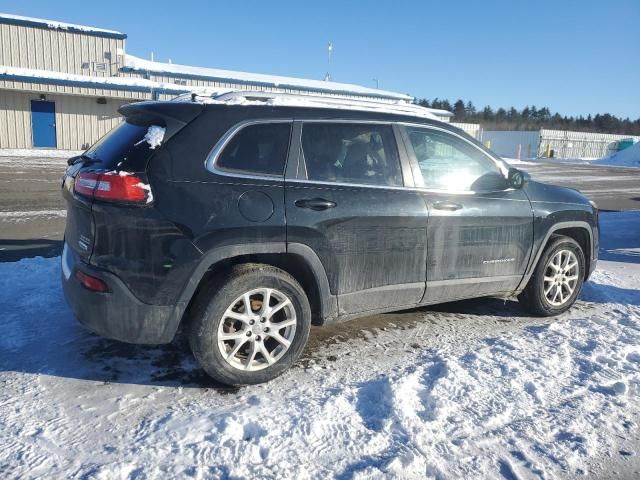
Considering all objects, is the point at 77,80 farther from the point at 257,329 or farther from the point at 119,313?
the point at 257,329

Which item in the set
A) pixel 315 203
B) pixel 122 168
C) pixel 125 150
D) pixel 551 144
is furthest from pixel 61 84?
pixel 551 144

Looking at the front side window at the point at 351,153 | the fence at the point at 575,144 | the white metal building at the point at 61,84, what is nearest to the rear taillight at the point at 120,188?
the front side window at the point at 351,153

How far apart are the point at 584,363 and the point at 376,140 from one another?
7.39 ft

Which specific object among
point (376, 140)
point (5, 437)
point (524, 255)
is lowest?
point (5, 437)

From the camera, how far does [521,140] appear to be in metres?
50.5

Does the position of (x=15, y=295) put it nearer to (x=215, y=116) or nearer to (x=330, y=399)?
(x=215, y=116)

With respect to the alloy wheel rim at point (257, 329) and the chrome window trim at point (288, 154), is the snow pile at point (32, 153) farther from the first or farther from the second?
the alloy wheel rim at point (257, 329)

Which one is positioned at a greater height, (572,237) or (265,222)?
(265,222)

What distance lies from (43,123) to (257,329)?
2775cm

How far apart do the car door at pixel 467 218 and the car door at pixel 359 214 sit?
0.14 meters

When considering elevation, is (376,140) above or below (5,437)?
above

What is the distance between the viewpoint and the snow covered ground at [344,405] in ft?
8.50

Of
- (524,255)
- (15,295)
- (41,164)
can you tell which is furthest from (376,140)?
(41,164)

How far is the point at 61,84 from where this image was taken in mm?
25312
